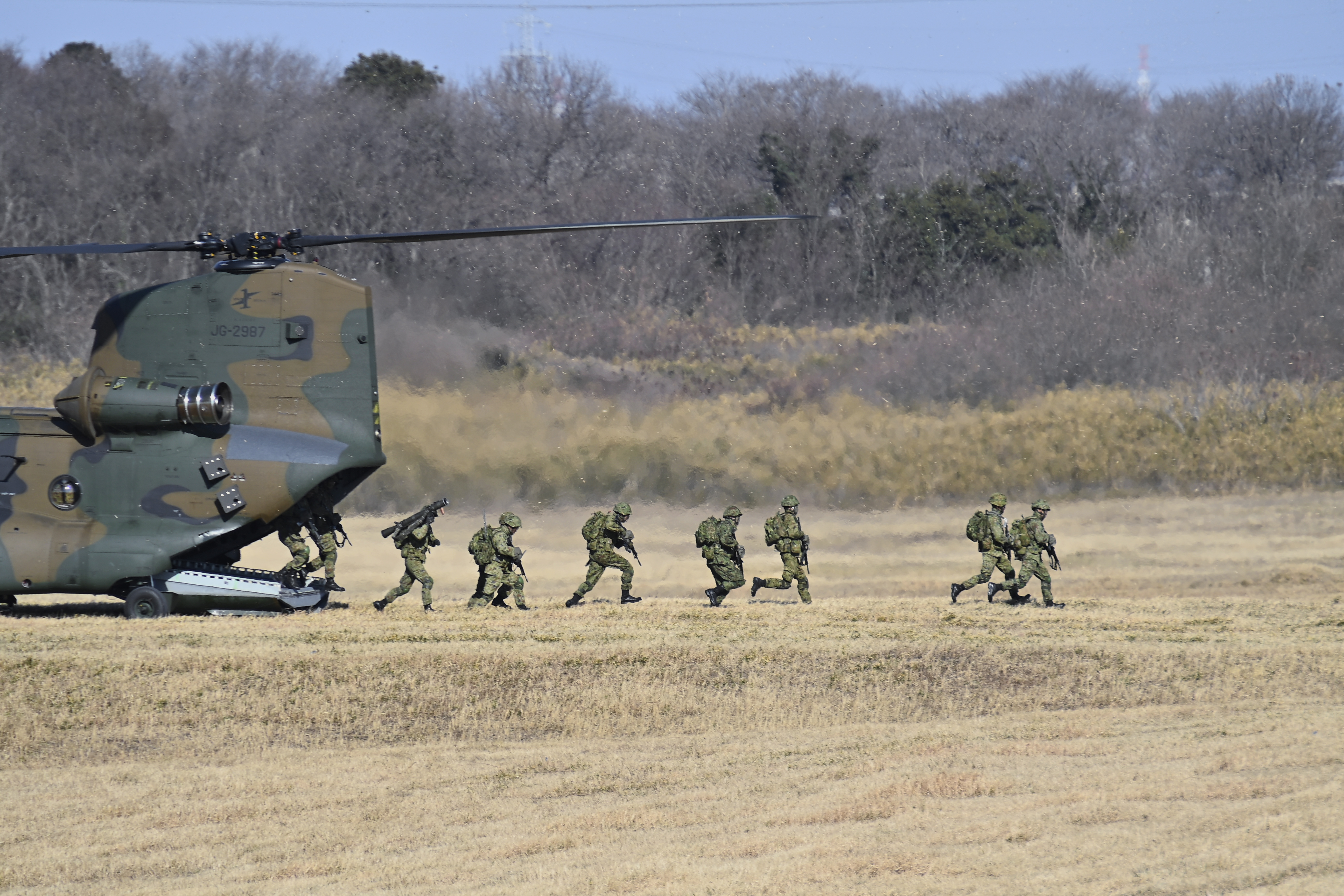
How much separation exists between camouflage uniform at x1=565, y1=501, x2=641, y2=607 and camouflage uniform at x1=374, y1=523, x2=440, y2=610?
1865 millimetres

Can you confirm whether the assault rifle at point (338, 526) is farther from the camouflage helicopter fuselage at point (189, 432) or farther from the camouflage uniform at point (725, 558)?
the camouflage uniform at point (725, 558)

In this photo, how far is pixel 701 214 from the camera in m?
49.0

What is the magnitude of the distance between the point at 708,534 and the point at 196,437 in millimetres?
6647

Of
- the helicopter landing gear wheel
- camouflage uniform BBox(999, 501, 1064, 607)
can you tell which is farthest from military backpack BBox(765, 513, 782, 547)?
the helicopter landing gear wheel

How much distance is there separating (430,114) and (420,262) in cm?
2102

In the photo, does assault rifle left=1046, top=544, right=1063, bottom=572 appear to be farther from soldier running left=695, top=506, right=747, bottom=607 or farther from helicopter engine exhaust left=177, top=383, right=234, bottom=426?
helicopter engine exhaust left=177, top=383, right=234, bottom=426

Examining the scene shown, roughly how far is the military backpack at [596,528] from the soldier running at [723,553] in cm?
127

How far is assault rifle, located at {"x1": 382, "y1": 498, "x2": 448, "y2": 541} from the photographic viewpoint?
17.9 metres

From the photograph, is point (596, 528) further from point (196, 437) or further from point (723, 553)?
point (196, 437)

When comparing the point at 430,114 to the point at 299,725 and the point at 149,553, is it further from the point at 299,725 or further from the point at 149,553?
the point at 299,725

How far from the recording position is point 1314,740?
1169 cm

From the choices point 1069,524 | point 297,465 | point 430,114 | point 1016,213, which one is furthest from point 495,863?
point 430,114

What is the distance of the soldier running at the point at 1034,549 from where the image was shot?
18.6 meters

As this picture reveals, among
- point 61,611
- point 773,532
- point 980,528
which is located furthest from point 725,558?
point 61,611
